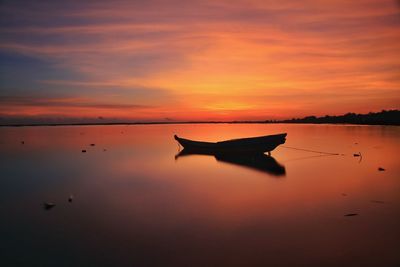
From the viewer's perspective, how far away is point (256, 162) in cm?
2456

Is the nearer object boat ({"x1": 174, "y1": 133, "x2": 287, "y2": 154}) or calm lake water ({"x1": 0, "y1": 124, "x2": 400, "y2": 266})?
calm lake water ({"x1": 0, "y1": 124, "x2": 400, "y2": 266})

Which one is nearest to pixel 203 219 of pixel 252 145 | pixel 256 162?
pixel 256 162

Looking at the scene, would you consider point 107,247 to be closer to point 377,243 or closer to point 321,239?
point 321,239

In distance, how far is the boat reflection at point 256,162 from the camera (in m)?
20.9

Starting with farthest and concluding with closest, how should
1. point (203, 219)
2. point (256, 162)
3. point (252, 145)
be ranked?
point (252, 145), point (256, 162), point (203, 219)

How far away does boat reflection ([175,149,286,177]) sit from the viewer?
2089cm

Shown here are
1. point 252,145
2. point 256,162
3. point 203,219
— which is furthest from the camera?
point 252,145

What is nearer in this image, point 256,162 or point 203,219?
point 203,219

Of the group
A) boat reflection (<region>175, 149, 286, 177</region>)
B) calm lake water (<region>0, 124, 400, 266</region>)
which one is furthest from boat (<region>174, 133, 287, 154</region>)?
calm lake water (<region>0, 124, 400, 266</region>)

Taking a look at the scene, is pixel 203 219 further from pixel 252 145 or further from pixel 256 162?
pixel 252 145

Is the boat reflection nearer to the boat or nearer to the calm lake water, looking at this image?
the boat

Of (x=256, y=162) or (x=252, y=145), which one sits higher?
(x=252, y=145)

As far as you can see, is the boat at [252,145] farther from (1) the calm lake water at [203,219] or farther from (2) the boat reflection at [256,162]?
(1) the calm lake water at [203,219]

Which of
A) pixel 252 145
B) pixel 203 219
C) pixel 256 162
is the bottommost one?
pixel 256 162
